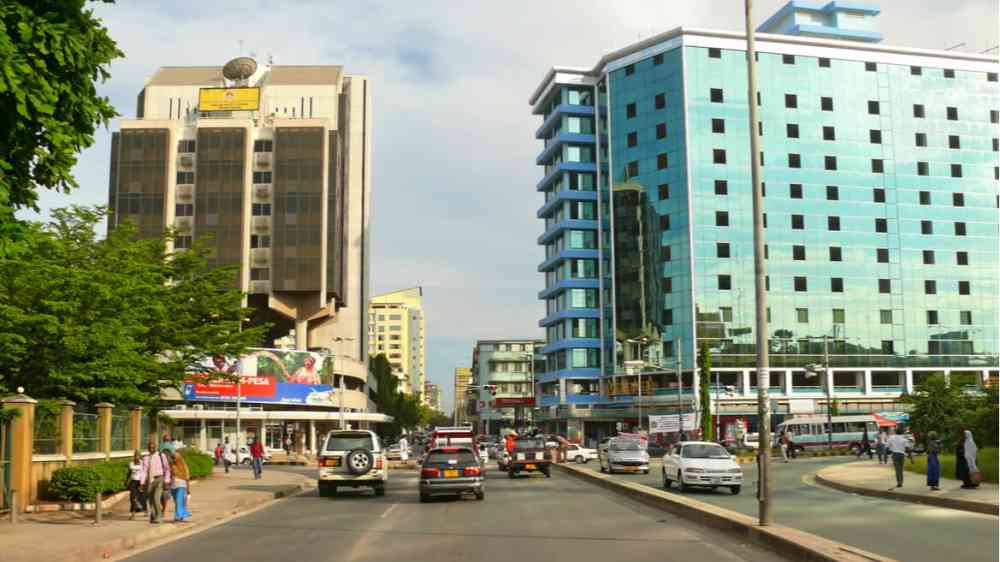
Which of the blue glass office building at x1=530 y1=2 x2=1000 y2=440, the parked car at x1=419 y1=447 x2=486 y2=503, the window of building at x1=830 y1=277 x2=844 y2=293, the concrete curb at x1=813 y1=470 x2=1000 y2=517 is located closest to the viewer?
the concrete curb at x1=813 y1=470 x2=1000 y2=517

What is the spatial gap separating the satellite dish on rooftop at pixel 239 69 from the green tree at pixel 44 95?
101 meters

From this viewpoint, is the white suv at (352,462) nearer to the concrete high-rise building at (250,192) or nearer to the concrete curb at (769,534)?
the concrete curb at (769,534)

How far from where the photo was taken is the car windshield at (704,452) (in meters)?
29.3

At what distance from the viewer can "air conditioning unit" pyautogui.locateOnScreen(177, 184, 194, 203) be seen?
9856 cm

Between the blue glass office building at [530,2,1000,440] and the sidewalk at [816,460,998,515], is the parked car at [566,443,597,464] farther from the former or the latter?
the blue glass office building at [530,2,1000,440]

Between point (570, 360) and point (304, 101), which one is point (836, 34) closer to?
point (570, 360)

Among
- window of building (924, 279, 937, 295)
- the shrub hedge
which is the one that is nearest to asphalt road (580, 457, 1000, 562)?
the shrub hedge

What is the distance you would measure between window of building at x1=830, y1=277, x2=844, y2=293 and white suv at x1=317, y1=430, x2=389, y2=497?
7737 cm

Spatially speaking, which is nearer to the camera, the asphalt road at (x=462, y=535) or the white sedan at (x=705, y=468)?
the asphalt road at (x=462, y=535)

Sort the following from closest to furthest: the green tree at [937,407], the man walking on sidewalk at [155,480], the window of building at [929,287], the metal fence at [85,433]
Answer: the man walking on sidewalk at [155,480]
the metal fence at [85,433]
the green tree at [937,407]
the window of building at [929,287]

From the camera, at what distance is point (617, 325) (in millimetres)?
102000

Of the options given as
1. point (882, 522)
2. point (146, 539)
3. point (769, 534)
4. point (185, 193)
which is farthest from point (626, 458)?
point (185, 193)

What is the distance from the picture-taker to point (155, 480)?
67.2 feet

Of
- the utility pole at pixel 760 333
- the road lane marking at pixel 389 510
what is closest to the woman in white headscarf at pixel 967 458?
the utility pole at pixel 760 333
